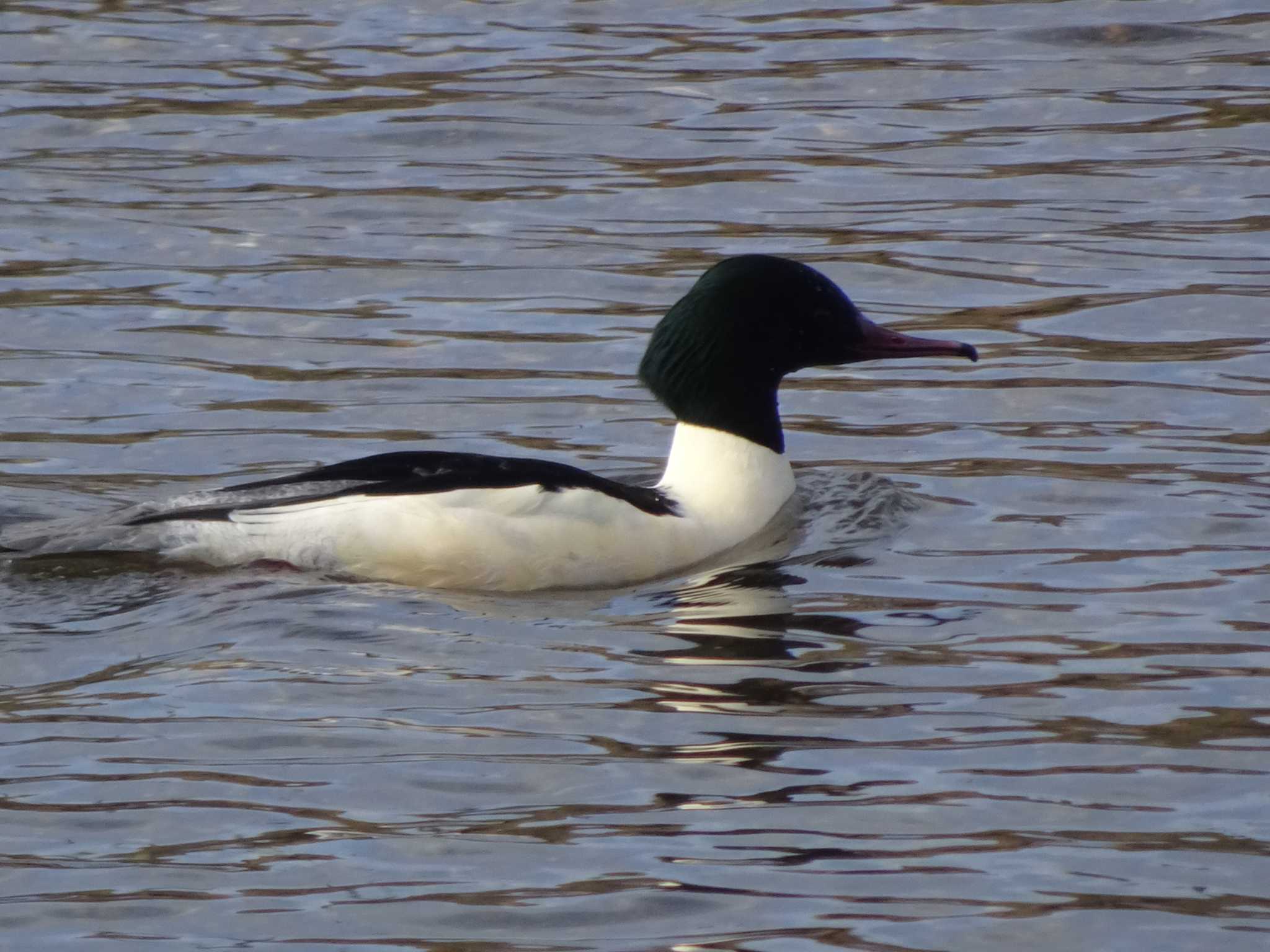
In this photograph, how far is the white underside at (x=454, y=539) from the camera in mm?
7359

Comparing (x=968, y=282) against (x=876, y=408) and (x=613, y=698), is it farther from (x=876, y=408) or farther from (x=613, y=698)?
(x=613, y=698)

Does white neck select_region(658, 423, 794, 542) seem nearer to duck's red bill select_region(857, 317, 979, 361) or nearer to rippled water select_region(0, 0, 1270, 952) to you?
rippled water select_region(0, 0, 1270, 952)

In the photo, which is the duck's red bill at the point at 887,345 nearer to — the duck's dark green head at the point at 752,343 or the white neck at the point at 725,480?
the duck's dark green head at the point at 752,343

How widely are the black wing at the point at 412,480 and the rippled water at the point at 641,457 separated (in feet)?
0.87

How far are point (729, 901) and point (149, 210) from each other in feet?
27.6

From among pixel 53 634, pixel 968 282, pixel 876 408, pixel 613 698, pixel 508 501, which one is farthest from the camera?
pixel 968 282

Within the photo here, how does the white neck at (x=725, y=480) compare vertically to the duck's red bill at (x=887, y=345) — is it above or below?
below

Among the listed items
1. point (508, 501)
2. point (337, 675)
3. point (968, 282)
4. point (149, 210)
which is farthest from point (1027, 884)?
point (149, 210)

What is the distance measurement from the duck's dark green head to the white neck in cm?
5

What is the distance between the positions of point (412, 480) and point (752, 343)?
140 centimetres

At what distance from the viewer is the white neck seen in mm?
7934

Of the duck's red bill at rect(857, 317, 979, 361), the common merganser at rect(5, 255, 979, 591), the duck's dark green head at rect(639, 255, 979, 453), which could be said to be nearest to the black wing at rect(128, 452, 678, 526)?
the common merganser at rect(5, 255, 979, 591)

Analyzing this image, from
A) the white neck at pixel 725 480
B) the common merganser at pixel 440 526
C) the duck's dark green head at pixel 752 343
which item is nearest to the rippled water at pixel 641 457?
the common merganser at pixel 440 526

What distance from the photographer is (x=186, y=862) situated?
16.3 ft
